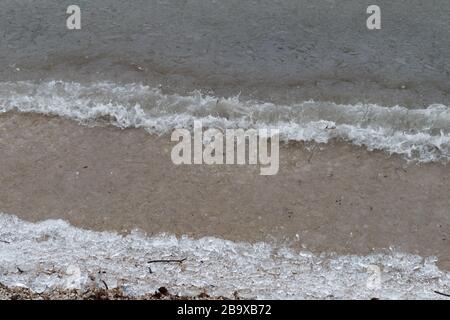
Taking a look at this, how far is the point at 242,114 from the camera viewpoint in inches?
324

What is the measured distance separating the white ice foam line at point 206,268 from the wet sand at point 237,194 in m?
0.16

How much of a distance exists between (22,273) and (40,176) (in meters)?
1.38

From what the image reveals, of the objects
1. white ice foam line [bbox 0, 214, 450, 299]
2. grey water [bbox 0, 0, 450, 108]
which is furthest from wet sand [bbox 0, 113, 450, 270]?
grey water [bbox 0, 0, 450, 108]

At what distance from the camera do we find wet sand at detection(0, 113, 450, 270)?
729 cm

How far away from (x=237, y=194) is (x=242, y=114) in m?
1.31

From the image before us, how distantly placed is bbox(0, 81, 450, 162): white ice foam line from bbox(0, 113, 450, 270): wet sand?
0.22m

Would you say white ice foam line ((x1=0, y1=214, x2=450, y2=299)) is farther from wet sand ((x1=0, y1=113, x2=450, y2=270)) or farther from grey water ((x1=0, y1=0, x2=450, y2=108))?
grey water ((x1=0, y1=0, x2=450, y2=108))

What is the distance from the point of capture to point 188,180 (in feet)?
25.2

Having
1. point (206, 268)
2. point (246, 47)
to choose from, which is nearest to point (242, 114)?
point (246, 47)

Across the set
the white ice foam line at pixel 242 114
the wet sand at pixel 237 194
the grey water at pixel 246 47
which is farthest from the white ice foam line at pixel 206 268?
the grey water at pixel 246 47

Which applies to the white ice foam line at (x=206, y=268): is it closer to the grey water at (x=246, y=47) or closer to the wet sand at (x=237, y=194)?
the wet sand at (x=237, y=194)

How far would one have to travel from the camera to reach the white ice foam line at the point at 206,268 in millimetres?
6914
